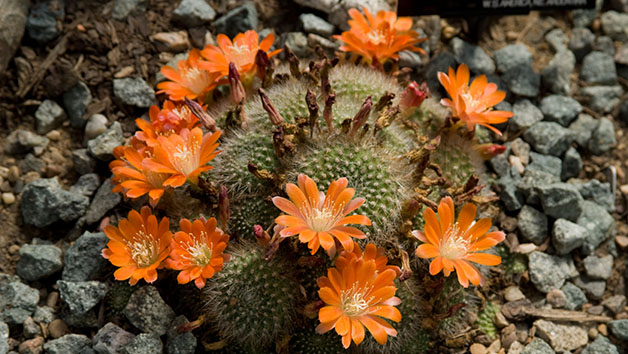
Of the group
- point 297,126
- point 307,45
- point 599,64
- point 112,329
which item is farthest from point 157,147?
point 599,64

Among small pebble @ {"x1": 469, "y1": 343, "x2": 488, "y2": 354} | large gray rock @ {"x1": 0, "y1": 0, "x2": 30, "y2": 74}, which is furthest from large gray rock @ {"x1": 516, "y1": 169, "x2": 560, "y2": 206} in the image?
large gray rock @ {"x1": 0, "y1": 0, "x2": 30, "y2": 74}

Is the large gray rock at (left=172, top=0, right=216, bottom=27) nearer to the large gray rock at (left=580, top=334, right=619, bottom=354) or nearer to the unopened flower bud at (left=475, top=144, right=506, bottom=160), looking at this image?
the unopened flower bud at (left=475, top=144, right=506, bottom=160)

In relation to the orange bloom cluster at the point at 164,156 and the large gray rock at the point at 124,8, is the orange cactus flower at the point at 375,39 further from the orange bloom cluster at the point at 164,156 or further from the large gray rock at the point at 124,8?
the large gray rock at the point at 124,8

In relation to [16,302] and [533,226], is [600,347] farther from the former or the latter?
[16,302]

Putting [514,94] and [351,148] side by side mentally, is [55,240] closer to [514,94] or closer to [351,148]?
[351,148]

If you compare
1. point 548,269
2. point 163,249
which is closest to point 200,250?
point 163,249

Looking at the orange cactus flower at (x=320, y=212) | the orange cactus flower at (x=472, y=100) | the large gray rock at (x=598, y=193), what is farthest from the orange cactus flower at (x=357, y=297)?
the large gray rock at (x=598, y=193)
